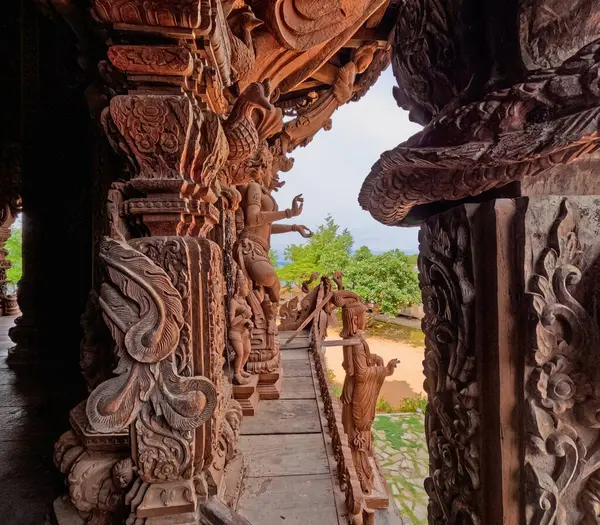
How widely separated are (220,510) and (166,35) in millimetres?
2242

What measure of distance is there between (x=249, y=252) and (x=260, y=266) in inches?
7.8

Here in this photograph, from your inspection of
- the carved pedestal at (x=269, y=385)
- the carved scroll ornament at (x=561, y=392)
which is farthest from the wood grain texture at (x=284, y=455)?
the carved scroll ornament at (x=561, y=392)

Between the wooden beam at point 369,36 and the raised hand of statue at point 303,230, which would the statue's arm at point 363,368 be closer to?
the raised hand of statue at point 303,230

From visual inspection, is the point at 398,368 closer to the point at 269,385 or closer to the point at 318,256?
the point at 318,256

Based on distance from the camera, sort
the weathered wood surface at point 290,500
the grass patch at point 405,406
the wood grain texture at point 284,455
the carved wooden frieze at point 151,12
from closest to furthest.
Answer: the carved wooden frieze at point 151,12
the weathered wood surface at point 290,500
the wood grain texture at point 284,455
the grass patch at point 405,406

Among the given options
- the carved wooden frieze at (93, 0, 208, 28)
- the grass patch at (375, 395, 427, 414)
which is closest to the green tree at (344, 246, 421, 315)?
the grass patch at (375, 395, 427, 414)

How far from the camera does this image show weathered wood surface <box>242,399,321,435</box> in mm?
2654

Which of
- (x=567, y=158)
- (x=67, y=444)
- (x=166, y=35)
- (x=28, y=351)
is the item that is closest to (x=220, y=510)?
(x=67, y=444)

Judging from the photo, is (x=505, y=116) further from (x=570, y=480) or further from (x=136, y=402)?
(x=136, y=402)

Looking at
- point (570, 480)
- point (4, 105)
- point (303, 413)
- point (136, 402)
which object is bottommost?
point (303, 413)

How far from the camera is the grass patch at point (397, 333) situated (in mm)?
12648

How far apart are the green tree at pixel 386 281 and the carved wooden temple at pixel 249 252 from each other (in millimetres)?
7941

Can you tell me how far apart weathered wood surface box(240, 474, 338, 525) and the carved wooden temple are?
0.9 inches

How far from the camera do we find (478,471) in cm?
76
